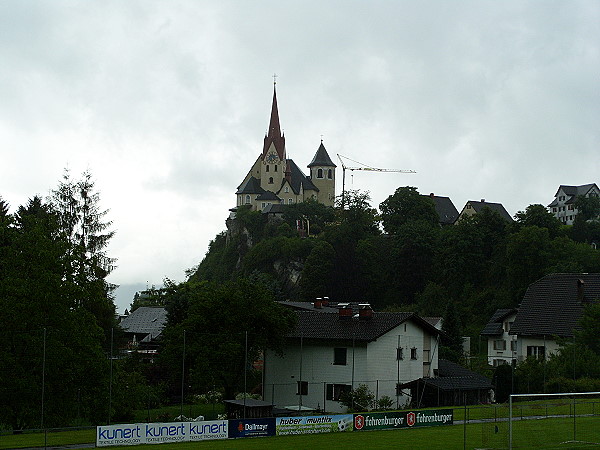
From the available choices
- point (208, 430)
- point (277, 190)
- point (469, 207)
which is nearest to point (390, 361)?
point (208, 430)

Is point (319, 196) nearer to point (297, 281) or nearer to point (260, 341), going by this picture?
point (297, 281)

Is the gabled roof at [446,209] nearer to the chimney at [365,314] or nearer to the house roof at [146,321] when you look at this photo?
the house roof at [146,321]

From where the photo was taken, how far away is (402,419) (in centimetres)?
3881

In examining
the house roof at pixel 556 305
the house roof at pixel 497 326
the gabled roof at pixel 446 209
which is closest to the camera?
the house roof at pixel 556 305

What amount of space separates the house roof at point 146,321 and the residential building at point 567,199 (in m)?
78.4

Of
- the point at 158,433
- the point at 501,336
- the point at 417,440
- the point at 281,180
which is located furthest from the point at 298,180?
the point at 158,433

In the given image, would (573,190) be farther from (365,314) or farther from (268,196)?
(365,314)

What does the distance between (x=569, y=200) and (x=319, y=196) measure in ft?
175

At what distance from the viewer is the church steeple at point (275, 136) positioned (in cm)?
17985

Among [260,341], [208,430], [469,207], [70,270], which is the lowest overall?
[208,430]

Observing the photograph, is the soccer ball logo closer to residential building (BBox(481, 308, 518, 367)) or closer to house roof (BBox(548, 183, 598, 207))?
residential building (BBox(481, 308, 518, 367))

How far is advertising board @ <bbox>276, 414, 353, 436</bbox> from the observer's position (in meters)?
35.9

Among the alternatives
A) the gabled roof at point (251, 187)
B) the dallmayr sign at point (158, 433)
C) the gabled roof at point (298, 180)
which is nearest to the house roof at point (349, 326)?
the dallmayr sign at point (158, 433)

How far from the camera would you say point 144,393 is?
1615 inches
